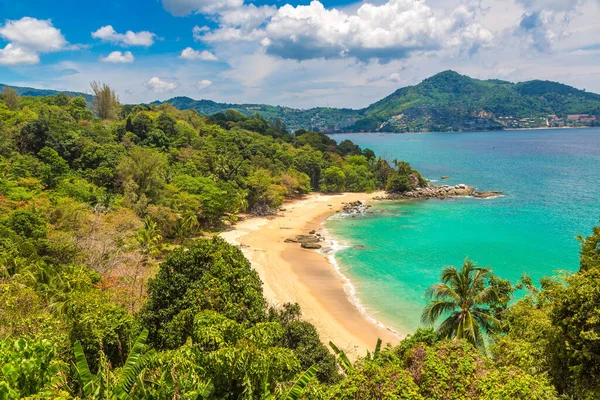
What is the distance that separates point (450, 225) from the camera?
48250 millimetres

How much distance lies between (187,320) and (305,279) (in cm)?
1894

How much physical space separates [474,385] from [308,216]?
44.9 metres

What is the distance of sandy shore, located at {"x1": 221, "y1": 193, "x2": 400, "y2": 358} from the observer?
2244cm

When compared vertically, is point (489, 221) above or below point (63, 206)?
below

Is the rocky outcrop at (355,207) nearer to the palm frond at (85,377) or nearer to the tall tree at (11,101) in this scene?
the palm frond at (85,377)

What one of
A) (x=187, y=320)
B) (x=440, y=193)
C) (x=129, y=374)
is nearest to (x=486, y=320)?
(x=187, y=320)

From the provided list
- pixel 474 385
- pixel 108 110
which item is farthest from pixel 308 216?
pixel 108 110

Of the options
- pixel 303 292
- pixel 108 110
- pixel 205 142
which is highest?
pixel 108 110

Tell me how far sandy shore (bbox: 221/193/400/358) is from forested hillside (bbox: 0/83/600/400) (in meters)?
1.92

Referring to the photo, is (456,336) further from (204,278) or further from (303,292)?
(303,292)

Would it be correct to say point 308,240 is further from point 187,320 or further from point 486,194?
point 486,194

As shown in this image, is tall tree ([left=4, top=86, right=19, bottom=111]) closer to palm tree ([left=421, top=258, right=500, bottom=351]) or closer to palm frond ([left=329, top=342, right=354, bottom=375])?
palm frond ([left=329, top=342, right=354, bottom=375])

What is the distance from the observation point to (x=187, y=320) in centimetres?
1241

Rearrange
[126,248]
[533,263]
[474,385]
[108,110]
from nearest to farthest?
[474,385] < [126,248] < [533,263] < [108,110]
